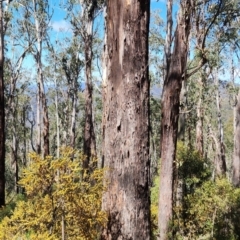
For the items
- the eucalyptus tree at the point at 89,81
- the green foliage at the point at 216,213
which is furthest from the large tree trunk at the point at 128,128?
the eucalyptus tree at the point at 89,81

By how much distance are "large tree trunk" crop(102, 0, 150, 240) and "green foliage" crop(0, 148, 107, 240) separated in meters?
0.16

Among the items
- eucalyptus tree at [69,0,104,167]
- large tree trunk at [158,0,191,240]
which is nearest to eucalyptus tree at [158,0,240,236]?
large tree trunk at [158,0,191,240]

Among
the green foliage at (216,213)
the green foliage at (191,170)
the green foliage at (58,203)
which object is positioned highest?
the green foliage at (58,203)

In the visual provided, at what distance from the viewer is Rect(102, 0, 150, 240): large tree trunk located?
140 inches

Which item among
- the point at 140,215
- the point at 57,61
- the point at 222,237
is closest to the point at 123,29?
the point at 140,215

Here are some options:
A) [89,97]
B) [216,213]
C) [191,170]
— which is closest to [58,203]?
[216,213]

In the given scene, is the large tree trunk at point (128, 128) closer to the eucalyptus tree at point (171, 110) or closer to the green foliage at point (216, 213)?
the eucalyptus tree at point (171, 110)

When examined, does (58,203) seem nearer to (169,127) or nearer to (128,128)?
(128,128)

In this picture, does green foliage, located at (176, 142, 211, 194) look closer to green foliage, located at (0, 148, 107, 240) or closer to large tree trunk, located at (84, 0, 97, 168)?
large tree trunk, located at (84, 0, 97, 168)

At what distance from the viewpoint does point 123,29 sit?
12.0ft

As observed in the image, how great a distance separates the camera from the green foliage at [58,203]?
142 inches

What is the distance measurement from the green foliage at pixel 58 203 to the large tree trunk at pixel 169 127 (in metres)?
4.55

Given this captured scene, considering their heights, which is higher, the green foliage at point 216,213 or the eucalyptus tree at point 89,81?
the eucalyptus tree at point 89,81

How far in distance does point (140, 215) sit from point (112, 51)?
1505mm
